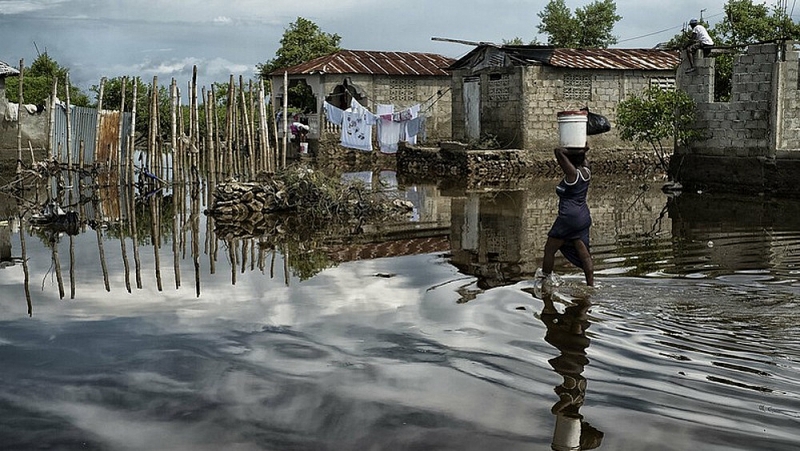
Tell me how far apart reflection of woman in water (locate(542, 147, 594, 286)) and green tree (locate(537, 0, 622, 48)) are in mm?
30728

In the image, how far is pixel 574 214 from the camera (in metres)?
8.05

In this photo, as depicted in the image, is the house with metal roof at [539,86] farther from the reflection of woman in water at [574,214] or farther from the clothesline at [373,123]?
the reflection of woman in water at [574,214]

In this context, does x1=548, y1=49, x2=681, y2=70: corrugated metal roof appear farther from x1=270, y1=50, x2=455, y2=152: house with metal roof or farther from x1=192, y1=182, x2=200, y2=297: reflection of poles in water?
x1=192, y1=182, x2=200, y2=297: reflection of poles in water

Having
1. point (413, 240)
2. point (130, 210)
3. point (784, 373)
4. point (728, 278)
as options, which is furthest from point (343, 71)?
point (784, 373)

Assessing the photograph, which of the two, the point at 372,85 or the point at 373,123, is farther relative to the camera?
the point at 372,85

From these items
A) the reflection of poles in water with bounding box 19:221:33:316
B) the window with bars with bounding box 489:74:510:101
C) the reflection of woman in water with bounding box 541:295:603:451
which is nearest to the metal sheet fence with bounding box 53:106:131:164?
the reflection of poles in water with bounding box 19:221:33:316

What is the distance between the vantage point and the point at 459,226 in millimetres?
13812

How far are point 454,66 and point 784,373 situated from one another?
72.5 feet

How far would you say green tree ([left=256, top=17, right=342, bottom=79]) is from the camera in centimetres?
3728

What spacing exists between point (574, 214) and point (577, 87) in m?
18.1

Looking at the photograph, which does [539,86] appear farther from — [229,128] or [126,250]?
[126,250]

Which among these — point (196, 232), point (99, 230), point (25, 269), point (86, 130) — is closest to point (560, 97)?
point (86, 130)

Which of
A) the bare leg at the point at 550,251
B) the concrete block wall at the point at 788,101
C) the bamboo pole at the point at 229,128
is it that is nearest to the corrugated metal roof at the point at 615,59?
the concrete block wall at the point at 788,101

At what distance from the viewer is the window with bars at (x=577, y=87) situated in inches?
993
